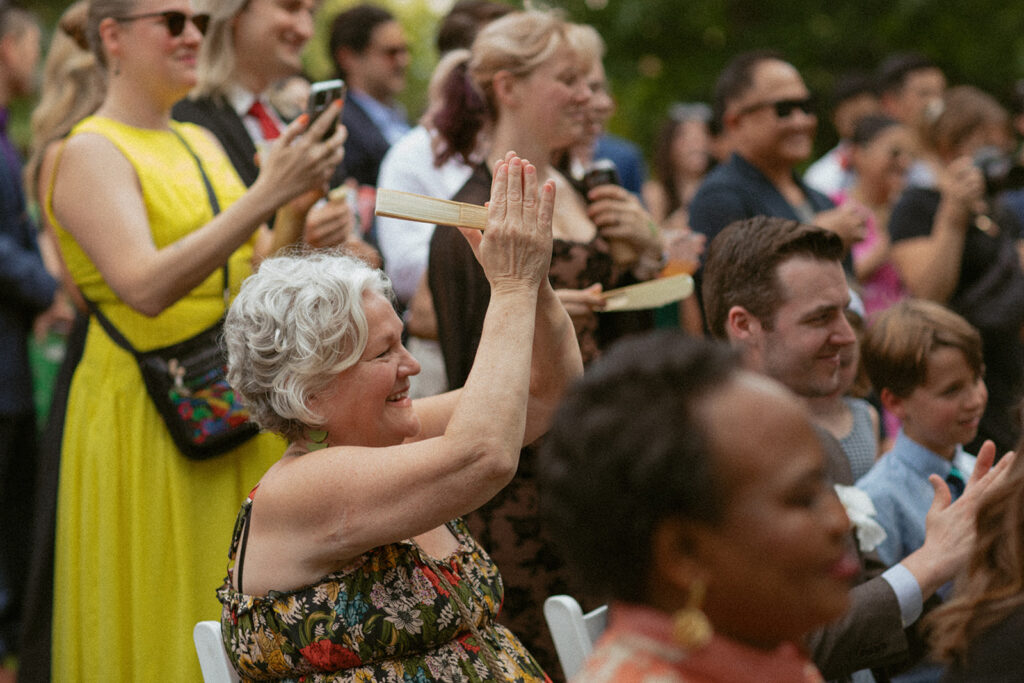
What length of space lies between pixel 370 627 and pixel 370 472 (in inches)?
11.3

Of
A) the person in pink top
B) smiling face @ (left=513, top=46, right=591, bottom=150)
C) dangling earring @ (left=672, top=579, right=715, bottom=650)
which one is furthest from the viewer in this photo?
the person in pink top

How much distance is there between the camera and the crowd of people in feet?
4.77

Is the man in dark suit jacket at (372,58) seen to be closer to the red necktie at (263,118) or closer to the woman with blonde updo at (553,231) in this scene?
the red necktie at (263,118)

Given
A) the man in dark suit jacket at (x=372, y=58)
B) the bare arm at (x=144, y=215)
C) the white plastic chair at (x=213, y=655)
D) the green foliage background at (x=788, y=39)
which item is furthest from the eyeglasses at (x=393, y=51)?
the green foliage background at (x=788, y=39)

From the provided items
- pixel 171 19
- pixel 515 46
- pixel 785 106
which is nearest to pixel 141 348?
pixel 171 19

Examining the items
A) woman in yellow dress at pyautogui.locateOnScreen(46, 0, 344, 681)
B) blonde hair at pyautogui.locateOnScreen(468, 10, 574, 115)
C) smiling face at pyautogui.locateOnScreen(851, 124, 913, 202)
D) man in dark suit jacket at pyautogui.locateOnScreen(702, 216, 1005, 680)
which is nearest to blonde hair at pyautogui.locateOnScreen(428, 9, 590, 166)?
blonde hair at pyautogui.locateOnScreen(468, 10, 574, 115)

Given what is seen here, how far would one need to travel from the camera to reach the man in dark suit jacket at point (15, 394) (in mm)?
4805

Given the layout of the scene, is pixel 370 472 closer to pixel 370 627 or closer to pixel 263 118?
pixel 370 627

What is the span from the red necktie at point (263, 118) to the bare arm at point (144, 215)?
0.73 m

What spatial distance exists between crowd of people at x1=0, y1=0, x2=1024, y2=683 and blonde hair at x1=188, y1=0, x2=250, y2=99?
0.04 ft

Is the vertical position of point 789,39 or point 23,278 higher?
point 23,278

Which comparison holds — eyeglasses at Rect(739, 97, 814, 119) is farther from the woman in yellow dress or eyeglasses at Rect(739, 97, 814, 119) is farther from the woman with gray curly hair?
the woman with gray curly hair

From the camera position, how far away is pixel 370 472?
7.04ft

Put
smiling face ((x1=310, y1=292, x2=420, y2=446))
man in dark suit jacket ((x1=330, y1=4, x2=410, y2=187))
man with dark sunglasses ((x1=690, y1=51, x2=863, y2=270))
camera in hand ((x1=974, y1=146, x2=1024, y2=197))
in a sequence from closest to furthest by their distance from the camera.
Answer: smiling face ((x1=310, y1=292, x2=420, y2=446))
man with dark sunglasses ((x1=690, y1=51, x2=863, y2=270))
camera in hand ((x1=974, y1=146, x2=1024, y2=197))
man in dark suit jacket ((x1=330, y1=4, x2=410, y2=187))
